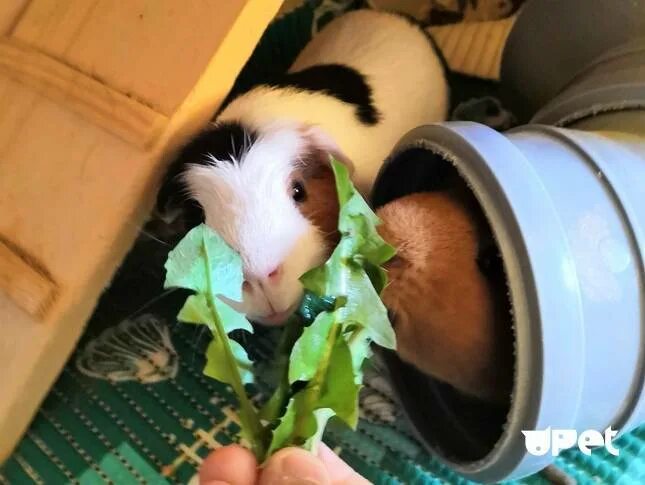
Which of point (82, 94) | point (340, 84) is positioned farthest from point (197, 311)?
point (340, 84)

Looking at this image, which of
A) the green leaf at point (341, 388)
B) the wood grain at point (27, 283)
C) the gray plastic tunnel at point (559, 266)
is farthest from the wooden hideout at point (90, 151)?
the green leaf at point (341, 388)

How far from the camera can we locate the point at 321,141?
2.97ft

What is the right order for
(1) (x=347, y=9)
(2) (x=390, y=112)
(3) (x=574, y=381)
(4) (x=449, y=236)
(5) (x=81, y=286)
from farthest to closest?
(1) (x=347, y=9), (2) (x=390, y=112), (5) (x=81, y=286), (4) (x=449, y=236), (3) (x=574, y=381)

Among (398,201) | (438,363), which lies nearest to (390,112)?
(398,201)

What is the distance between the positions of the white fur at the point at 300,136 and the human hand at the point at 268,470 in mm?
241

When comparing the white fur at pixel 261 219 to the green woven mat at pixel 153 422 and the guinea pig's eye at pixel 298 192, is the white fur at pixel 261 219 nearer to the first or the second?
the guinea pig's eye at pixel 298 192

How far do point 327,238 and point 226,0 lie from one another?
0.30 meters

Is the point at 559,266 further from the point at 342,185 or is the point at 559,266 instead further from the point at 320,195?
the point at 320,195

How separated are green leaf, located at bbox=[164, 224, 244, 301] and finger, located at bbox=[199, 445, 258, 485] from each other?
0.47 feet

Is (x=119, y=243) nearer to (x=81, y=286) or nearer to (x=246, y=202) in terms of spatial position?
(x=81, y=286)

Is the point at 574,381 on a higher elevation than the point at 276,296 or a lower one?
higher

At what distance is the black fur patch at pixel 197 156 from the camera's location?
87 centimetres

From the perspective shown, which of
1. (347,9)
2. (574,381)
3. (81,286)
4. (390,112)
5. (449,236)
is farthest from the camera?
(347,9)

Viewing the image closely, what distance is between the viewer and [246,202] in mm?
816
